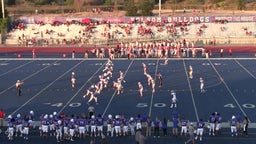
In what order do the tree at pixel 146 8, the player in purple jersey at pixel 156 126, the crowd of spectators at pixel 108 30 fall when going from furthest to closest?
1. the tree at pixel 146 8
2. the crowd of spectators at pixel 108 30
3. the player in purple jersey at pixel 156 126

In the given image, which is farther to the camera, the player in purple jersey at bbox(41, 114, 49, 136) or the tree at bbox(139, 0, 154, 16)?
the tree at bbox(139, 0, 154, 16)

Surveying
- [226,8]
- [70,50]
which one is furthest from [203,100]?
[226,8]

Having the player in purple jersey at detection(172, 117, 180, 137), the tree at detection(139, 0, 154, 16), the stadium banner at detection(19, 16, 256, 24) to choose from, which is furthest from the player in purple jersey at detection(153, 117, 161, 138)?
the tree at detection(139, 0, 154, 16)

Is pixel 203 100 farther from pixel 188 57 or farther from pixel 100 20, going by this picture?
pixel 100 20

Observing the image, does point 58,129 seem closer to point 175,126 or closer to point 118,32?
point 175,126

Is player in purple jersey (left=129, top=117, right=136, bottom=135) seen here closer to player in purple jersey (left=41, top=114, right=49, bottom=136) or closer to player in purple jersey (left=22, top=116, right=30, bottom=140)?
player in purple jersey (left=41, top=114, right=49, bottom=136)

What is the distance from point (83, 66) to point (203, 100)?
1515 centimetres

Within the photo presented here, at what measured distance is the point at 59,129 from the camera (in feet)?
59.6

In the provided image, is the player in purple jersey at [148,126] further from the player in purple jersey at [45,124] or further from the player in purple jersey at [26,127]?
the player in purple jersey at [26,127]

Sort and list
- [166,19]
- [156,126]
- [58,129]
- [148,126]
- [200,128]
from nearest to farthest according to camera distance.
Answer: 1. [200,128]
2. [58,129]
3. [156,126]
4. [148,126]
5. [166,19]

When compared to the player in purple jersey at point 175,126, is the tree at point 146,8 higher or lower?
higher

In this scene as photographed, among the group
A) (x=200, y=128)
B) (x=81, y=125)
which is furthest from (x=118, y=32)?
(x=200, y=128)

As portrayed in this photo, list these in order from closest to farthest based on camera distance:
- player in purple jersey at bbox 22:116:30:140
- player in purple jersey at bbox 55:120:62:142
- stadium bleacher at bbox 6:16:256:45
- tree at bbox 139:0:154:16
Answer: player in purple jersey at bbox 55:120:62:142 < player in purple jersey at bbox 22:116:30:140 < stadium bleacher at bbox 6:16:256:45 < tree at bbox 139:0:154:16

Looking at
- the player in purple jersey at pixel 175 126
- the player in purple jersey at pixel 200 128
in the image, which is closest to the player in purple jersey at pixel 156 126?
the player in purple jersey at pixel 175 126
